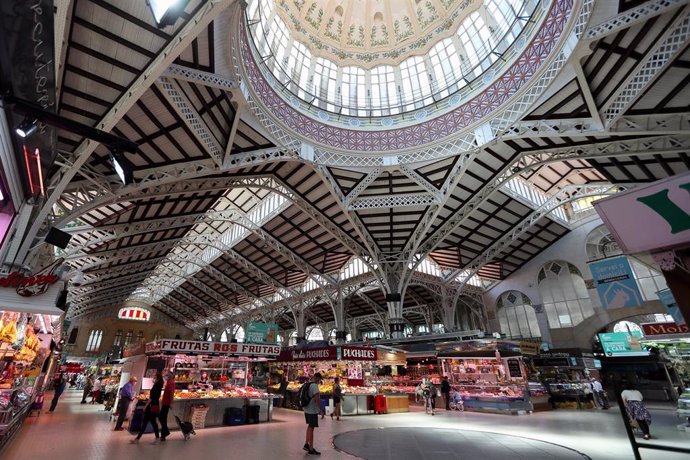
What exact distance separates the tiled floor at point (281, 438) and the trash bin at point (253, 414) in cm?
74

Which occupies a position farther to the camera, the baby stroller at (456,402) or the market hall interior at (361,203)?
the baby stroller at (456,402)

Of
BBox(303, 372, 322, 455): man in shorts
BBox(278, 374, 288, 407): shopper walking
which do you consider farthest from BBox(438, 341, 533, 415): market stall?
BBox(303, 372, 322, 455): man in shorts

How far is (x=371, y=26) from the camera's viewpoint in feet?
71.1

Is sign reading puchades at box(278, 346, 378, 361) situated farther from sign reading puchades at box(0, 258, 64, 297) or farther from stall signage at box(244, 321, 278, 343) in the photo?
sign reading puchades at box(0, 258, 64, 297)

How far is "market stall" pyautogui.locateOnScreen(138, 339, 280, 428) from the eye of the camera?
11.1m

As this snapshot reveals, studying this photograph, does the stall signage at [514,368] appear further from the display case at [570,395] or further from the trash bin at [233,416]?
the trash bin at [233,416]

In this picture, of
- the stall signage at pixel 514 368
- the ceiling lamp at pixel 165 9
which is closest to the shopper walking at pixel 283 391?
the stall signage at pixel 514 368

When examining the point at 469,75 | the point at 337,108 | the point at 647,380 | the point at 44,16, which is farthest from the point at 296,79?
the point at 647,380

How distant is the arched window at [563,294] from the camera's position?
26.2 metres

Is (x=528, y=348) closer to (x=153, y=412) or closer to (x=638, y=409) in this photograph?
(x=638, y=409)

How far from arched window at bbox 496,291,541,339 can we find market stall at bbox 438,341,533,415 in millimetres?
13056

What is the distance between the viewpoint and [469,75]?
54.6ft

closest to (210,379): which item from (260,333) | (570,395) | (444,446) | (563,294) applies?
(260,333)

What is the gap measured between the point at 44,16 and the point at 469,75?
55.2 feet
